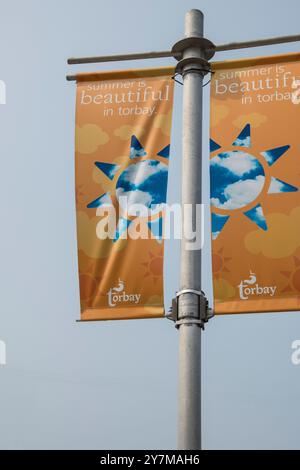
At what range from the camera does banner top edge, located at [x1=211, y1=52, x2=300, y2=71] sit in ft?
30.7

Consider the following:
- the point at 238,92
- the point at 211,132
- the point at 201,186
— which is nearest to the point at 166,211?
the point at 201,186

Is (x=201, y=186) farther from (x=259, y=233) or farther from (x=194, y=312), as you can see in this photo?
(x=194, y=312)

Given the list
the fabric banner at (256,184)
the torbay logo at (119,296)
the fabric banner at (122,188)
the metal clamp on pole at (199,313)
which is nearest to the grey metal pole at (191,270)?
the metal clamp on pole at (199,313)

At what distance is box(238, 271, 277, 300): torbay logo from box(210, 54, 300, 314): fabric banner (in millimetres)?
10

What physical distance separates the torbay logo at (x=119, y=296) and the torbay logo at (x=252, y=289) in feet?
3.64

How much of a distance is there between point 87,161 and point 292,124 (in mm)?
2393

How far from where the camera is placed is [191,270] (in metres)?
8.23

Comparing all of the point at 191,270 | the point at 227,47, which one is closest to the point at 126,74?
the point at 227,47

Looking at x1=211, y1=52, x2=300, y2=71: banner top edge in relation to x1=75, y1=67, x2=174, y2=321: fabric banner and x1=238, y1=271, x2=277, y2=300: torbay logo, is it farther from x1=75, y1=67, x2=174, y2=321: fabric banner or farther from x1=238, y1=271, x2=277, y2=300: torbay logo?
x1=238, y1=271, x2=277, y2=300: torbay logo

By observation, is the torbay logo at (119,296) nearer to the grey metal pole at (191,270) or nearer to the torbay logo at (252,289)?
the grey metal pole at (191,270)

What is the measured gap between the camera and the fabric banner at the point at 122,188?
8.62 metres

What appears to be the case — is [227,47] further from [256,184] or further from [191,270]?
[191,270]

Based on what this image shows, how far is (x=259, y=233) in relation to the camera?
8.45 meters

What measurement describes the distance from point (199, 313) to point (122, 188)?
6.12 feet
